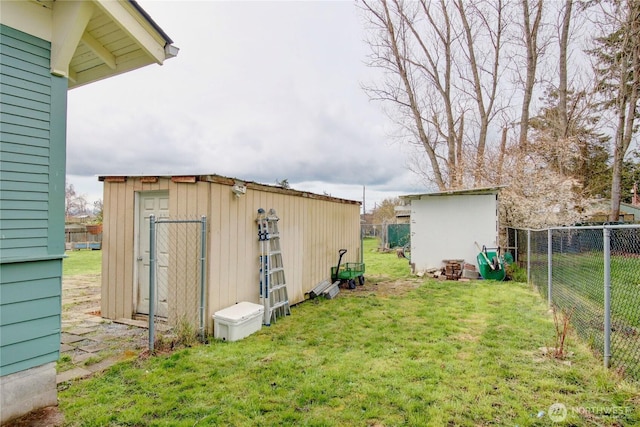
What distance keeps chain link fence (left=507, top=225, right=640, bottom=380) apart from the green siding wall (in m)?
4.90

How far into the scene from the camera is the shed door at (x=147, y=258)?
5.08 m

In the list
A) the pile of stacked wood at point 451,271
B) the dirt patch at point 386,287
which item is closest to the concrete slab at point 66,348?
the dirt patch at point 386,287

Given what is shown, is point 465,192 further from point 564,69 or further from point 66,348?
point 66,348

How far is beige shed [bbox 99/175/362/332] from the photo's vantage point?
454 centimetres

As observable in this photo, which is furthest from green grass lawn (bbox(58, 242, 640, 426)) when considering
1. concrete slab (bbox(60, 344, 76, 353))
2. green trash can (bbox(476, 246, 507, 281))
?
green trash can (bbox(476, 246, 507, 281))

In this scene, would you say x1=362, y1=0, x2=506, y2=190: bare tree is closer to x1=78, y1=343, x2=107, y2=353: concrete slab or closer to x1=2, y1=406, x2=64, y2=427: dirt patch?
x1=78, y1=343, x2=107, y2=353: concrete slab

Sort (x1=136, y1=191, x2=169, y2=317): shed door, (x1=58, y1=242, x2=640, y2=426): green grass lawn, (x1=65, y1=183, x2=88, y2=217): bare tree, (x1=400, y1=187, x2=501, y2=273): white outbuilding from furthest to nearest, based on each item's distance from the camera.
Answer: (x1=65, y1=183, x2=88, y2=217): bare tree
(x1=400, y1=187, x2=501, y2=273): white outbuilding
(x1=136, y1=191, x2=169, y2=317): shed door
(x1=58, y1=242, x2=640, y2=426): green grass lawn

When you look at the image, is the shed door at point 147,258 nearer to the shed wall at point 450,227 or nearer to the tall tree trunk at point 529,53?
the shed wall at point 450,227

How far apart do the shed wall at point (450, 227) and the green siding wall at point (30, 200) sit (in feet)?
30.8

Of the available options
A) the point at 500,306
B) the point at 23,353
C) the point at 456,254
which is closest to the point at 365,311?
the point at 500,306

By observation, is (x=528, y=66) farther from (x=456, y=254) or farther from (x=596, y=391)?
(x=596, y=391)

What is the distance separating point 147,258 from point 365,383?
3.77 meters

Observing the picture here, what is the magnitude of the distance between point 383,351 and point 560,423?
6.00ft

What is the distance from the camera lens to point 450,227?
401 inches
